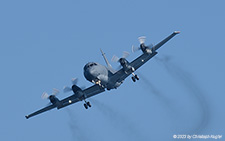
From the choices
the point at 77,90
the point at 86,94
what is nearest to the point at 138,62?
the point at 86,94

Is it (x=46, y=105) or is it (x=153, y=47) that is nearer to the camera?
(x=153, y=47)

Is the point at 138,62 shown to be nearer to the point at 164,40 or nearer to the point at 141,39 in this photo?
the point at 141,39

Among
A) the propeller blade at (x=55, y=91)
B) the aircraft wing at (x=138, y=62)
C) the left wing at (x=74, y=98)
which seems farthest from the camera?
the propeller blade at (x=55, y=91)

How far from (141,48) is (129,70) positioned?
3.34 m

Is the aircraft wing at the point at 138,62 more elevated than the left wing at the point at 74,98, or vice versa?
the left wing at the point at 74,98

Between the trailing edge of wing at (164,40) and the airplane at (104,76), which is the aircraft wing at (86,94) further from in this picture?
the trailing edge of wing at (164,40)

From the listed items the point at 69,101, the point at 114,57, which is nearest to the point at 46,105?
the point at 69,101

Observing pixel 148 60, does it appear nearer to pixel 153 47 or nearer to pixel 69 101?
pixel 153 47

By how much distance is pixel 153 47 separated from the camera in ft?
208

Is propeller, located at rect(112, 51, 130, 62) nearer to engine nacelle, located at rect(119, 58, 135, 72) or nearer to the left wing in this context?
engine nacelle, located at rect(119, 58, 135, 72)

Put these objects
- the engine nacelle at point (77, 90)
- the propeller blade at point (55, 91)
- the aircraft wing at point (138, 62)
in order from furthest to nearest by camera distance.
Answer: the propeller blade at point (55, 91)
the engine nacelle at point (77, 90)
the aircraft wing at point (138, 62)

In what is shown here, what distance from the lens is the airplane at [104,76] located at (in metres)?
62.0

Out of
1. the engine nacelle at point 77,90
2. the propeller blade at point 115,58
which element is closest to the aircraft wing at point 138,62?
the propeller blade at point 115,58

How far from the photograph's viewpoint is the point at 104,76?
6300 cm
